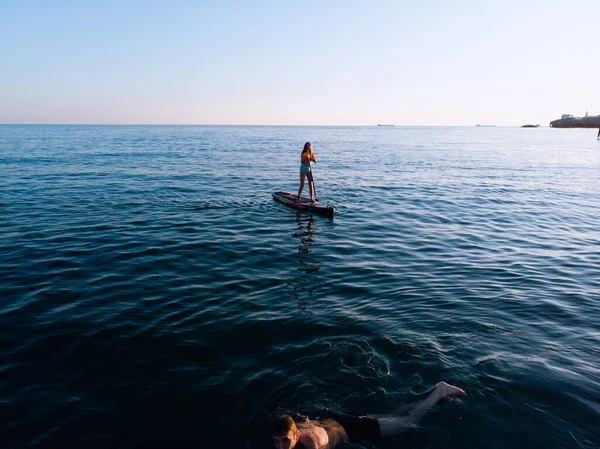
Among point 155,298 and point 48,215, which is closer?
point 155,298

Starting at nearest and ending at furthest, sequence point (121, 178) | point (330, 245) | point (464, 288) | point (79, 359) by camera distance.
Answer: point (79, 359), point (464, 288), point (330, 245), point (121, 178)

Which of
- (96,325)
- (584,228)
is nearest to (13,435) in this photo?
(96,325)

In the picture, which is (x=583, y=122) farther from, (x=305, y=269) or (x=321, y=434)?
(x=321, y=434)

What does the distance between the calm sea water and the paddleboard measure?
0.59 m

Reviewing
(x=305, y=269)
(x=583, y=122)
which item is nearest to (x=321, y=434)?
(x=305, y=269)

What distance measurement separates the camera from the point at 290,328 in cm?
743

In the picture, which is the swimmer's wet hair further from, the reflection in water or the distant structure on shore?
the distant structure on shore

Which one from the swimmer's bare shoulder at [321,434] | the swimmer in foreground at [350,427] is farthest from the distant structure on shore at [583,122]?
the swimmer's bare shoulder at [321,434]

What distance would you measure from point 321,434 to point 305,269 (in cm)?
612

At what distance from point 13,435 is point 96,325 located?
261 cm

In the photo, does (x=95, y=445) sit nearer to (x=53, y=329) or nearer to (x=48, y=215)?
(x=53, y=329)

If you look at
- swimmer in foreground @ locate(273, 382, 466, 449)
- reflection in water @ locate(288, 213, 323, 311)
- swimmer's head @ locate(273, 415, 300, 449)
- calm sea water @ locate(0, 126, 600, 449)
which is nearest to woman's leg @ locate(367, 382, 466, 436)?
swimmer in foreground @ locate(273, 382, 466, 449)

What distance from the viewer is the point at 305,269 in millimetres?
10680

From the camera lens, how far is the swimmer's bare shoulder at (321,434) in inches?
180
